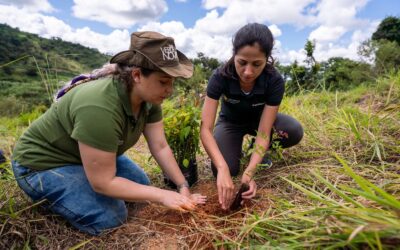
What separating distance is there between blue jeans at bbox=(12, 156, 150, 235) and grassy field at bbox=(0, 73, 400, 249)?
0.06 m

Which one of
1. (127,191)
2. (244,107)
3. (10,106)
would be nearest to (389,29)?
(10,106)

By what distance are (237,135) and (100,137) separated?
1.40 metres

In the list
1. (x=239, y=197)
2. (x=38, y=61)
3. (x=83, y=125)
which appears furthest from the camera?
(x=38, y=61)

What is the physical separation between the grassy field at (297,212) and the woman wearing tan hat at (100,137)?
4.7 inches

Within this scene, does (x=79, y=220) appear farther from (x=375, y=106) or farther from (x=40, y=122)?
(x=375, y=106)

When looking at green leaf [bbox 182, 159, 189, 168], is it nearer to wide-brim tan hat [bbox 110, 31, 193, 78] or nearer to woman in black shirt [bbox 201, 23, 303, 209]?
woman in black shirt [bbox 201, 23, 303, 209]

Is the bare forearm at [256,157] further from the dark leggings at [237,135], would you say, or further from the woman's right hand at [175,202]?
the woman's right hand at [175,202]

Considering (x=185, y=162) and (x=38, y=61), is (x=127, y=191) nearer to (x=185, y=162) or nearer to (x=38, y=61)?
(x=185, y=162)

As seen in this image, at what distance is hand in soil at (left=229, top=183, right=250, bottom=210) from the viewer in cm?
178

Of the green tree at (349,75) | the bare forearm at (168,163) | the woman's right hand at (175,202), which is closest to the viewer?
the woman's right hand at (175,202)

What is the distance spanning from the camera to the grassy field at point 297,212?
1039 millimetres

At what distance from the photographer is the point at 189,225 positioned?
174cm

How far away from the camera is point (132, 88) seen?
5.56 feet

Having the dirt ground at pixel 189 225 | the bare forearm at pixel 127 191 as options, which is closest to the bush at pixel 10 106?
the dirt ground at pixel 189 225
